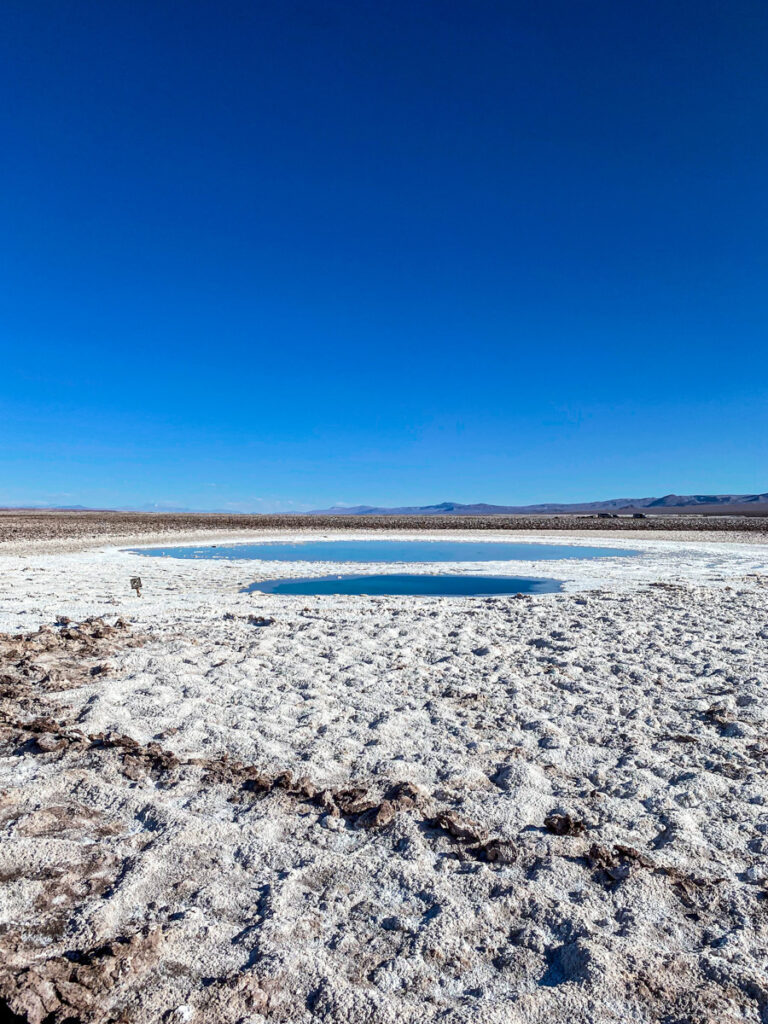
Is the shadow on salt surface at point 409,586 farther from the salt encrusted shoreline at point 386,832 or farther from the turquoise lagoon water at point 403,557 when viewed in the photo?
the salt encrusted shoreline at point 386,832

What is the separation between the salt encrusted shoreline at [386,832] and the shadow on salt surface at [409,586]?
4890 millimetres

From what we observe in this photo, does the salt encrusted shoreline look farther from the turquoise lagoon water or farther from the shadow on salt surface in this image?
the turquoise lagoon water

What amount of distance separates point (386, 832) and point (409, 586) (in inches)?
386

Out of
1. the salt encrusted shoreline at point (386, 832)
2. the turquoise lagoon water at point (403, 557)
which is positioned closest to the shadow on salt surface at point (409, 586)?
the turquoise lagoon water at point (403, 557)

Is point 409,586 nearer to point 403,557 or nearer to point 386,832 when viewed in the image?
point 403,557

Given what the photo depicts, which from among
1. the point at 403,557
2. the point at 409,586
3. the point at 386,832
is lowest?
the point at 386,832

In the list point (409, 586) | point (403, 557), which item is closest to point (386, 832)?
point (409, 586)

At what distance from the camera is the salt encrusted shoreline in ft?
7.66

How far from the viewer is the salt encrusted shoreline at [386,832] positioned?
2.34 m

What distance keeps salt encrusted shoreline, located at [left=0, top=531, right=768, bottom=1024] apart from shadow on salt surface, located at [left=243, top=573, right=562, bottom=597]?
489cm

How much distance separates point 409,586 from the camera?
1322 cm

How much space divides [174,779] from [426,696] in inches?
92.9

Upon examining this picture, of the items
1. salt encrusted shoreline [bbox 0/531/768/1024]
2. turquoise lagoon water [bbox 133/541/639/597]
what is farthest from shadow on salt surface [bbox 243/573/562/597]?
salt encrusted shoreline [bbox 0/531/768/1024]

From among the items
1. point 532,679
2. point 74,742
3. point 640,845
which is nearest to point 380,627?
point 532,679
